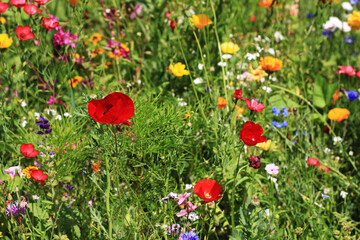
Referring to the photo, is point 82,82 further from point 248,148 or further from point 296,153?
point 296,153

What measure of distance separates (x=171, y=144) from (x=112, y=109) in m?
0.61

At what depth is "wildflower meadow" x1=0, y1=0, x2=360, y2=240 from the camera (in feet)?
5.22

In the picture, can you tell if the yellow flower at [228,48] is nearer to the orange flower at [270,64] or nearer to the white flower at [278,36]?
the orange flower at [270,64]

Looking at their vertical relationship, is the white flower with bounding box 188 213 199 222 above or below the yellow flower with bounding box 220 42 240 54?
below

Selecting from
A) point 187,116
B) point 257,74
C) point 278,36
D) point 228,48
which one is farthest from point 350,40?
point 187,116

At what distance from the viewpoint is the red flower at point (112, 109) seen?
4.01 ft

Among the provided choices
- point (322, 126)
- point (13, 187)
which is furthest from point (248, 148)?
point (13, 187)

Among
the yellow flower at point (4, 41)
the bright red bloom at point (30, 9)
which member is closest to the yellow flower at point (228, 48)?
the bright red bloom at point (30, 9)

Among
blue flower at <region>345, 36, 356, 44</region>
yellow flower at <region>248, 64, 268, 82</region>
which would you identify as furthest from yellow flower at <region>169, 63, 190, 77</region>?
blue flower at <region>345, 36, 356, 44</region>

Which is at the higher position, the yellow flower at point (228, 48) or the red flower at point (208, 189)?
the yellow flower at point (228, 48)

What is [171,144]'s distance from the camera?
5.86 ft

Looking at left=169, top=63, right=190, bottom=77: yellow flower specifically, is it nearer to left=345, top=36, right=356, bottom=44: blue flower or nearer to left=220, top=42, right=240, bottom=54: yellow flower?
left=220, top=42, right=240, bottom=54: yellow flower

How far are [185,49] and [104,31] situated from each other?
1095mm

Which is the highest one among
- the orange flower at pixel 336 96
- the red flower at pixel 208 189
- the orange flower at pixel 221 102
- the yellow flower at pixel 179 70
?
the yellow flower at pixel 179 70
